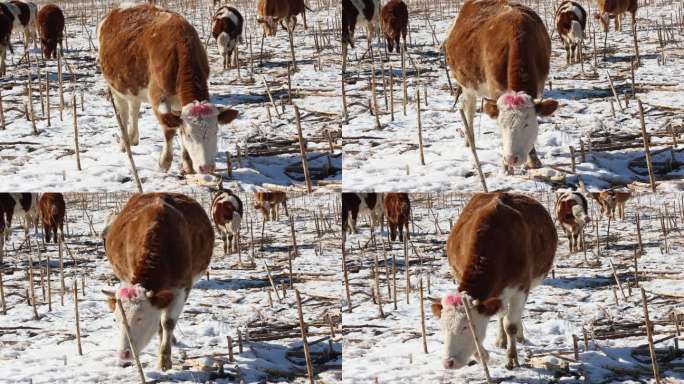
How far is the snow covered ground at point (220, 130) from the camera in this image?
10.2 m

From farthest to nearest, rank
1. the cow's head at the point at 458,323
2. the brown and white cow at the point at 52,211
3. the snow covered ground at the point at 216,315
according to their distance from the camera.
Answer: the brown and white cow at the point at 52,211
the snow covered ground at the point at 216,315
the cow's head at the point at 458,323

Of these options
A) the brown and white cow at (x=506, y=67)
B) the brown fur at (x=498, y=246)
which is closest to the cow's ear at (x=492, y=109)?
the brown and white cow at (x=506, y=67)

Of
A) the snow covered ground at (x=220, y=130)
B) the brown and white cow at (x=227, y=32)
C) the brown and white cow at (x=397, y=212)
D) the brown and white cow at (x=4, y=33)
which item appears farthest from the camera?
the brown and white cow at (x=4, y=33)

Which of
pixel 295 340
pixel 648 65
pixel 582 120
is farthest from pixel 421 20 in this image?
pixel 295 340

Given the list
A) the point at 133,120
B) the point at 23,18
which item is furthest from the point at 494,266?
the point at 23,18

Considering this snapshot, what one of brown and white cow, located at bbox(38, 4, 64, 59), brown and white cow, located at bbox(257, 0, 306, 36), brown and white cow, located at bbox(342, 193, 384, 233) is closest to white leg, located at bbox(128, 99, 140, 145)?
brown and white cow, located at bbox(342, 193, 384, 233)

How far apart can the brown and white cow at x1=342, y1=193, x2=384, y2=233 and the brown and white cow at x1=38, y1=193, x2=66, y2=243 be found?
2.78 m

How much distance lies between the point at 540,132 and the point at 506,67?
1.25 metres

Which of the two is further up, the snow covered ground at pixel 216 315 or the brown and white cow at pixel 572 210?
the brown and white cow at pixel 572 210

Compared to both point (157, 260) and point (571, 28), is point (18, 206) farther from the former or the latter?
point (571, 28)

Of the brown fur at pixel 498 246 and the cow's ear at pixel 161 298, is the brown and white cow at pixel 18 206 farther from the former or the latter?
the brown fur at pixel 498 246

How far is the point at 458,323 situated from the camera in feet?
25.6

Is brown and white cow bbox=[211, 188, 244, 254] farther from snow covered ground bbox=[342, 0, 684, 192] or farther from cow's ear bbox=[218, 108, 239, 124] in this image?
snow covered ground bbox=[342, 0, 684, 192]

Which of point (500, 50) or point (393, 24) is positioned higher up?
point (393, 24)
